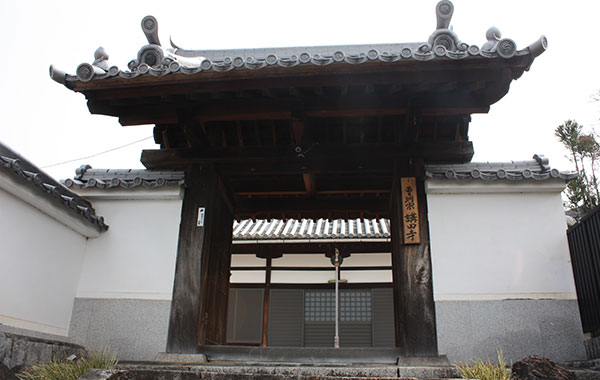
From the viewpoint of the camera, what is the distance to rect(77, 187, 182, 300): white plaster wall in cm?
709

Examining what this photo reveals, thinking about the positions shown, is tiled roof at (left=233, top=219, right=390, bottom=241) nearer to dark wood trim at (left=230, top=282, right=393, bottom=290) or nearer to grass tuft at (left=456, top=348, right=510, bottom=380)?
dark wood trim at (left=230, top=282, right=393, bottom=290)

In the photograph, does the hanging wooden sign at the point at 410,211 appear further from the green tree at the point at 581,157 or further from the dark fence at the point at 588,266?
the green tree at the point at 581,157

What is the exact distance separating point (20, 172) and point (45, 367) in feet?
7.04

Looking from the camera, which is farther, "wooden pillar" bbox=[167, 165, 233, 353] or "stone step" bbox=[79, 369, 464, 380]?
"wooden pillar" bbox=[167, 165, 233, 353]

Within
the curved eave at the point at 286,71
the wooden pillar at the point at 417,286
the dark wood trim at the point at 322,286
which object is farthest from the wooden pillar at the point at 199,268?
the dark wood trim at the point at 322,286

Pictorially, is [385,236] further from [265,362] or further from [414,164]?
[265,362]

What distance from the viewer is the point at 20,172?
18.6 ft

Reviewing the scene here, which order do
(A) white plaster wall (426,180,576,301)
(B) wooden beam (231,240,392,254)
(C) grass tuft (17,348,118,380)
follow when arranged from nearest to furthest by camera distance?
(C) grass tuft (17,348,118,380) → (A) white plaster wall (426,180,576,301) → (B) wooden beam (231,240,392,254)

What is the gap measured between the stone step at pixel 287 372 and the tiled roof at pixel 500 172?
2731 mm

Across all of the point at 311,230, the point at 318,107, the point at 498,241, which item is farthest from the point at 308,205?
the point at 498,241

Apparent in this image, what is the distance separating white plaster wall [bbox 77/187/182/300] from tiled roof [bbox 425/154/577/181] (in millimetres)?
3829

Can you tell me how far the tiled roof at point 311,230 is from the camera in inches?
471

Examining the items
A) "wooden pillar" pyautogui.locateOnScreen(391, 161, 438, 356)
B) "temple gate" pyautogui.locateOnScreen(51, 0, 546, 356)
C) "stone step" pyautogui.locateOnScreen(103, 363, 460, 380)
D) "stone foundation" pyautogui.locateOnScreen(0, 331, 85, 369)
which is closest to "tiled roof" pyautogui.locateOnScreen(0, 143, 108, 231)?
"temple gate" pyautogui.locateOnScreen(51, 0, 546, 356)

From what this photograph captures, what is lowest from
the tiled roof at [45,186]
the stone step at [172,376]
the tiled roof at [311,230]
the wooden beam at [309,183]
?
the stone step at [172,376]
